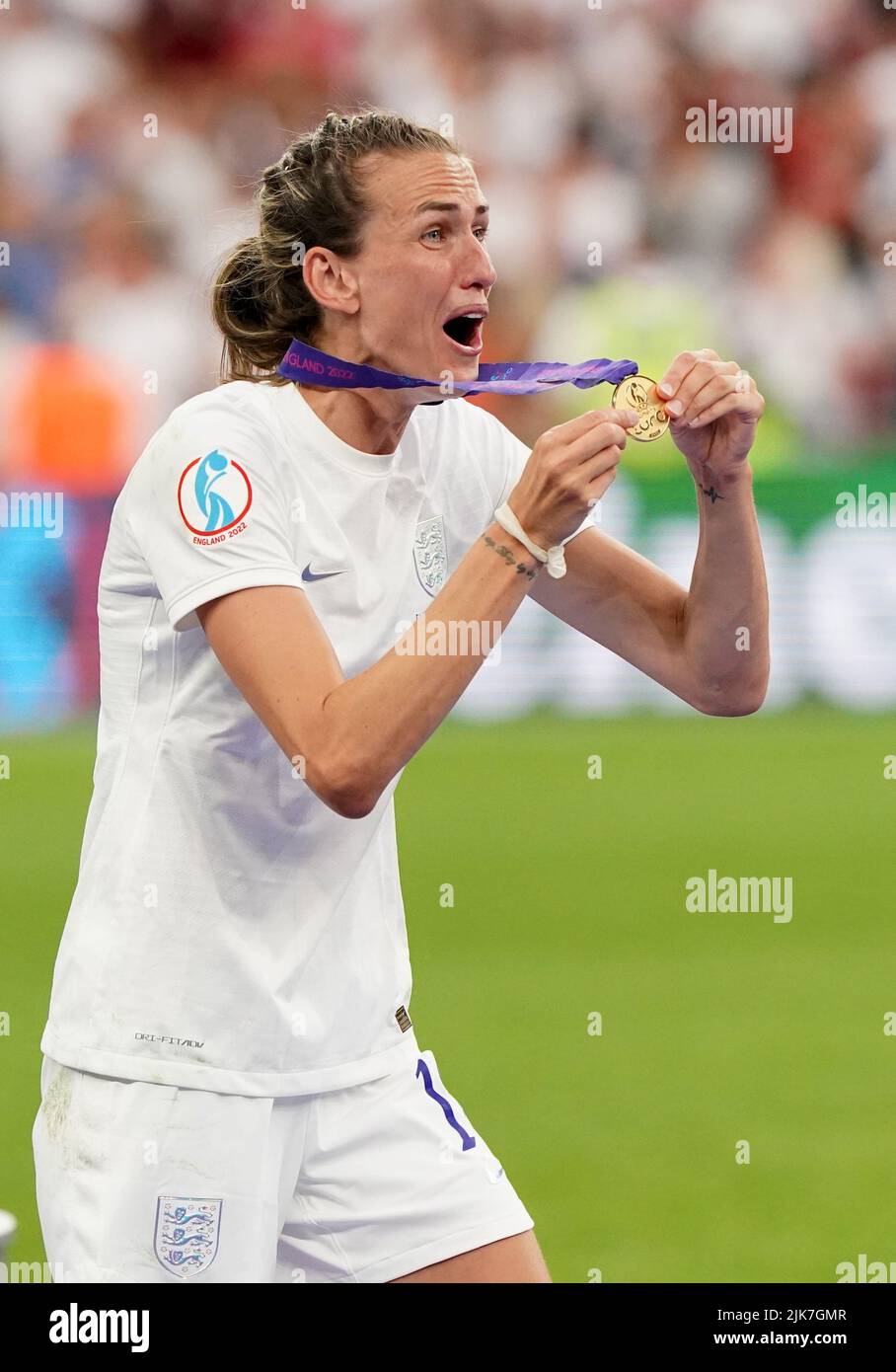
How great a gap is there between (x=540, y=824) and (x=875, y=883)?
5.07ft

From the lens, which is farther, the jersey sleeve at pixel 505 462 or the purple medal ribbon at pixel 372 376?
the jersey sleeve at pixel 505 462

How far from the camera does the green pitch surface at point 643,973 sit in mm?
4945

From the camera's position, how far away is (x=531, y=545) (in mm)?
2545

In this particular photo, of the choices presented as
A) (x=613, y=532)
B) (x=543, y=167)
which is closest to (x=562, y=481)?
(x=613, y=532)

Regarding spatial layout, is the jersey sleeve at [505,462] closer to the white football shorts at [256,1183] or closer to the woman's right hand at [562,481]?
the woman's right hand at [562,481]

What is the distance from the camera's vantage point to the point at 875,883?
8.00 m

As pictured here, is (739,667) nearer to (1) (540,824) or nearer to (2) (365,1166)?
(2) (365,1166)

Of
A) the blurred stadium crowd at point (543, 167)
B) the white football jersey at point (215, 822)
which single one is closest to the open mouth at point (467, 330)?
the white football jersey at point (215, 822)

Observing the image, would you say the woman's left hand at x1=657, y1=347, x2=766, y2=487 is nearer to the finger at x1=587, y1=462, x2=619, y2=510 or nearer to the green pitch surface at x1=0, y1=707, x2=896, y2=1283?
the finger at x1=587, y1=462, x2=619, y2=510

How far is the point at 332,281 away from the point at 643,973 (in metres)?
4.28

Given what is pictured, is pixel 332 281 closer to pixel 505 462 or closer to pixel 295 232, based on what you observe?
pixel 295 232

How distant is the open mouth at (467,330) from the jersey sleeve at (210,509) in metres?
0.45
